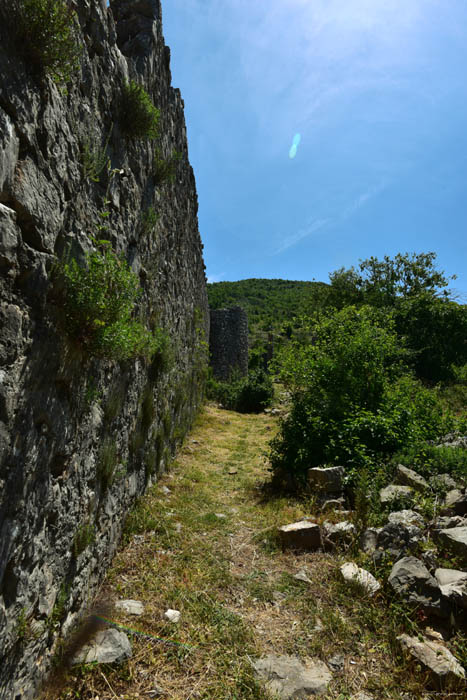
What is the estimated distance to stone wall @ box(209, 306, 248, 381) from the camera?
16.1 meters

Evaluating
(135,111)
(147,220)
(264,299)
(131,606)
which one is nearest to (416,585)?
(131,606)

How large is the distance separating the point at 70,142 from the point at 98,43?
108 cm

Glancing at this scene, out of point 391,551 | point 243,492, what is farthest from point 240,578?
point 243,492

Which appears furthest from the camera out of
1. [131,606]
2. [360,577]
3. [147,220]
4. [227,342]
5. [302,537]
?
[227,342]

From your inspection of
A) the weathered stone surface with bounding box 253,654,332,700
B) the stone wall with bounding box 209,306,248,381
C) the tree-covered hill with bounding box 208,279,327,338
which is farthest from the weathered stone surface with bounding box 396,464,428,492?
the tree-covered hill with bounding box 208,279,327,338

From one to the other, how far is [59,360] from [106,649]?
1.76 meters

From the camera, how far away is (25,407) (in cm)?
167

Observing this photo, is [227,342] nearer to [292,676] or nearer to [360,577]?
[360,577]

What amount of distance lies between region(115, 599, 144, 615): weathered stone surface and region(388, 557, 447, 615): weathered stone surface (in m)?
1.86

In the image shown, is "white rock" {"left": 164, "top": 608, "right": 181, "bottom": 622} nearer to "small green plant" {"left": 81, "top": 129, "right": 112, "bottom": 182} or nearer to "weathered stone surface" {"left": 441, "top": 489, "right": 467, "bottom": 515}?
"weathered stone surface" {"left": 441, "top": 489, "right": 467, "bottom": 515}

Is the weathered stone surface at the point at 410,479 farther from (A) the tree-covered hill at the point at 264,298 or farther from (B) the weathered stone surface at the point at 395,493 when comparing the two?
(A) the tree-covered hill at the point at 264,298

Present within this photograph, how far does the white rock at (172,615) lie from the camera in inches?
92.8

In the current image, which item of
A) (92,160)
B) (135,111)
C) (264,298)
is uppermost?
(264,298)

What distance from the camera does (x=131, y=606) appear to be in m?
2.45
